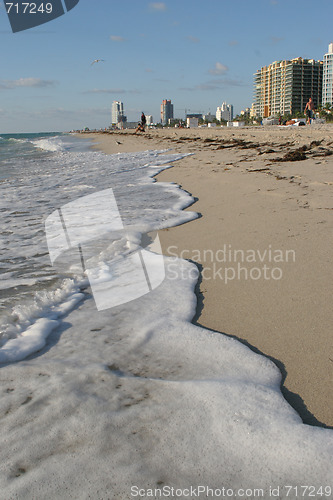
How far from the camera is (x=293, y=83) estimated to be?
119062 millimetres

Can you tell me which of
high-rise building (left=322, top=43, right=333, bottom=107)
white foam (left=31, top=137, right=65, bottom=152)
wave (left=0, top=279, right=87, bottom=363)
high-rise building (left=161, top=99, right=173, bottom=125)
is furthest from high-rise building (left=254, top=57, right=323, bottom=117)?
wave (left=0, top=279, right=87, bottom=363)

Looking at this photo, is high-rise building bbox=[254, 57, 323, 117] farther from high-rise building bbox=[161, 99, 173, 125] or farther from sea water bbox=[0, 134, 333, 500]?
sea water bbox=[0, 134, 333, 500]

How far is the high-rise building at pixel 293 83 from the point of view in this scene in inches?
4697

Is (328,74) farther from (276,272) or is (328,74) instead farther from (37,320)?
(37,320)

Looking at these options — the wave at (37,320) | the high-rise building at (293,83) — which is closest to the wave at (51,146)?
the wave at (37,320)

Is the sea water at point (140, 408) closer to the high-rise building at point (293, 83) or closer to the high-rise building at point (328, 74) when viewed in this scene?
the high-rise building at point (293, 83)

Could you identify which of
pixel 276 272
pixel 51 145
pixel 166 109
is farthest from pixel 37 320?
pixel 166 109

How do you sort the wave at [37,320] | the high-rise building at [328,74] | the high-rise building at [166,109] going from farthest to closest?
the high-rise building at [166,109] → the high-rise building at [328,74] → the wave at [37,320]

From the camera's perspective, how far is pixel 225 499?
0.96 metres

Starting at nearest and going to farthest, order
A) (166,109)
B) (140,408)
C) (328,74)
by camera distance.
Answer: (140,408) < (328,74) < (166,109)

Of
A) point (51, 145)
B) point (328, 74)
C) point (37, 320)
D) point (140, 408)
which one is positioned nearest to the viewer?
point (140, 408)

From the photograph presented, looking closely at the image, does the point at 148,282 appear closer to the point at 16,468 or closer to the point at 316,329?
the point at 316,329

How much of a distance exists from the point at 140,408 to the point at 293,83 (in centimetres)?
13537

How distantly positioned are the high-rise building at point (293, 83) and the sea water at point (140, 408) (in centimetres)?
12213
